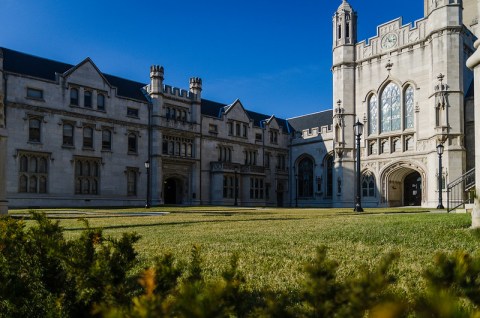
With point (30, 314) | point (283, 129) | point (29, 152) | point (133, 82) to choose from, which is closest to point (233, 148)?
point (283, 129)

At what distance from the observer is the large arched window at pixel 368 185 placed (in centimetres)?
3747

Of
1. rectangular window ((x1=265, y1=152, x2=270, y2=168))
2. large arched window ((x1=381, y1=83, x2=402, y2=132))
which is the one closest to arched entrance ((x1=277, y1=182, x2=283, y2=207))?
rectangular window ((x1=265, y1=152, x2=270, y2=168))

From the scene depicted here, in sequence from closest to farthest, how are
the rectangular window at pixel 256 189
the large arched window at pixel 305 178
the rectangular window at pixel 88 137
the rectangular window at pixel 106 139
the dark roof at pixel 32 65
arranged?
the dark roof at pixel 32 65, the rectangular window at pixel 88 137, the rectangular window at pixel 106 139, the rectangular window at pixel 256 189, the large arched window at pixel 305 178

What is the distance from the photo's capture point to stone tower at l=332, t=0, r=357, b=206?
38312mm

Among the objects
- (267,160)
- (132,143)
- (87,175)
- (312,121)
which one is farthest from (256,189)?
(87,175)

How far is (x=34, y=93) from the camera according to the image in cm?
3144

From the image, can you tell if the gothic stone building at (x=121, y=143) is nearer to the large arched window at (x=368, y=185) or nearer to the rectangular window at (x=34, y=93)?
the rectangular window at (x=34, y=93)

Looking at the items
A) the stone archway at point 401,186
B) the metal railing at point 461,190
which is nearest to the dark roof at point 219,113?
the stone archway at point 401,186

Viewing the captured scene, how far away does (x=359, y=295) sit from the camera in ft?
3.21

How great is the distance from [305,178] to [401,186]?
44.4ft

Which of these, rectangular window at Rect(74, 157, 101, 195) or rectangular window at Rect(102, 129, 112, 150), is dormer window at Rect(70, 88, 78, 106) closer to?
rectangular window at Rect(102, 129, 112, 150)

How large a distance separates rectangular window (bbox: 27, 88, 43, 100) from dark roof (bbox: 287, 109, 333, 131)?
100 ft

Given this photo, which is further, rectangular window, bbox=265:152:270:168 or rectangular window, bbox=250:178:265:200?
rectangular window, bbox=265:152:270:168

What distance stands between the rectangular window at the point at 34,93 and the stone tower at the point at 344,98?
89.3 ft
